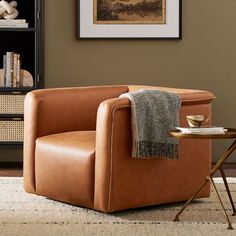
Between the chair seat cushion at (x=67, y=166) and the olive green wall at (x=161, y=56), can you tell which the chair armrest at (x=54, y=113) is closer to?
the chair seat cushion at (x=67, y=166)

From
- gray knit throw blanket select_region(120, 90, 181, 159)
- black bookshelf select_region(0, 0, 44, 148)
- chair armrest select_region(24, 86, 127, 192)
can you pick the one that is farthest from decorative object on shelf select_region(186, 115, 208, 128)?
black bookshelf select_region(0, 0, 44, 148)

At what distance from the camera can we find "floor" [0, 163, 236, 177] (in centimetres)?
604

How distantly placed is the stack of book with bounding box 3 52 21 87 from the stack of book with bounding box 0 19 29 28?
0.70 ft

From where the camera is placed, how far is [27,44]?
654 cm

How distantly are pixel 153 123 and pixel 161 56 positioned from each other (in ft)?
6.80

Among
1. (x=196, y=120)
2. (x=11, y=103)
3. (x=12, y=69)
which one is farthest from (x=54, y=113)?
(x=12, y=69)

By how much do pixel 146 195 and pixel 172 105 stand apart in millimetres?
525

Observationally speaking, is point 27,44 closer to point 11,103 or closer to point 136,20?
point 11,103

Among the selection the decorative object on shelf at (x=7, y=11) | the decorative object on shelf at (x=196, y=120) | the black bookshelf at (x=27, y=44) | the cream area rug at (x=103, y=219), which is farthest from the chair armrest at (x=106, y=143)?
the decorative object on shelf at (x=7, y=11)

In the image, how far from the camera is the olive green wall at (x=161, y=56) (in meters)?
6.45

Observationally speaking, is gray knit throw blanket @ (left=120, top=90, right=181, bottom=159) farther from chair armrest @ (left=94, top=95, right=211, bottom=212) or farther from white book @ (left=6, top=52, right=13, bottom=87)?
white book @ (left=6, top=52, right=13, bottom=87)

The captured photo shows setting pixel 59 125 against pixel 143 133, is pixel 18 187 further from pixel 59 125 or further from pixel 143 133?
pixel 143 133

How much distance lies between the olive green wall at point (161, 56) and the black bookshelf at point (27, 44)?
15 cm

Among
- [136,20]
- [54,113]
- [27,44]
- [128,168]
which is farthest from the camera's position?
[27,44]
